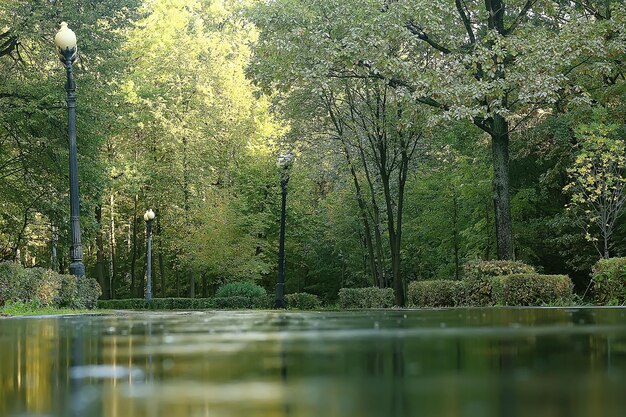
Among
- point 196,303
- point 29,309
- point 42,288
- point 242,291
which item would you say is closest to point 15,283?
point 42,288

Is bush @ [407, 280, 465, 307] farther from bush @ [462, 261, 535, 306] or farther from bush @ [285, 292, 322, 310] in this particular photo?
bush @ [285, 292, 322, 310]

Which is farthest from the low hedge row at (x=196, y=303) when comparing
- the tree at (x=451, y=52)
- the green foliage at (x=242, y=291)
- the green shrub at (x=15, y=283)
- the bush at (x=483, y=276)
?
the green shrub at (x=15, y=283)

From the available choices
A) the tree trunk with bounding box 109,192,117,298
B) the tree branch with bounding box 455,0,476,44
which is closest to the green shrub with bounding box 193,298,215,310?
the tree trunk with bounding box 109,192,117,298

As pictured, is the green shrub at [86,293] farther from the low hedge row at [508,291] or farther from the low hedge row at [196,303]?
the low hedge row at [196,303]

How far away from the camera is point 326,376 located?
2723 millimetres

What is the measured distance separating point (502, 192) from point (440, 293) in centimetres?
386

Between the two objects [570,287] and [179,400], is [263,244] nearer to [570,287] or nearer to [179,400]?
[570,287]

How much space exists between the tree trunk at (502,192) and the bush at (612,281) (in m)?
5.49

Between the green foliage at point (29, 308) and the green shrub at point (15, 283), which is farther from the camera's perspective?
the green shrub at point (15, 283)

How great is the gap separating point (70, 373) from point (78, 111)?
28.3 m

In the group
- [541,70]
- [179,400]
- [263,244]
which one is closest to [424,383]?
[179,400]

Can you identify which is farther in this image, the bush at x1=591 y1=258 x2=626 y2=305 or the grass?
the bush at x1=591 y1=258 x2=626 y2=305

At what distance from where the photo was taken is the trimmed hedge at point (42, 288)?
17.6 metres

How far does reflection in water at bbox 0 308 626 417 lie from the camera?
2.05 m
